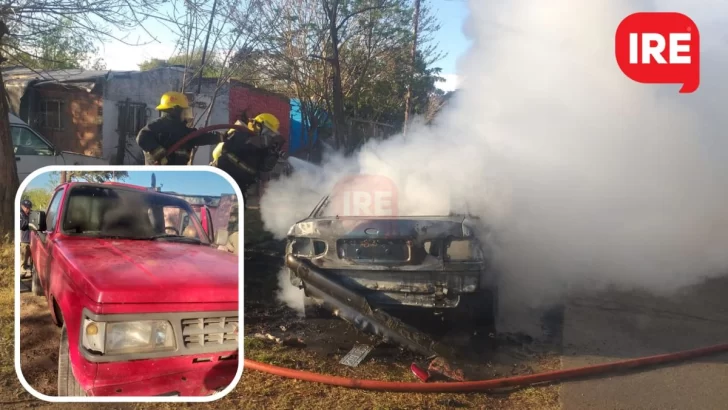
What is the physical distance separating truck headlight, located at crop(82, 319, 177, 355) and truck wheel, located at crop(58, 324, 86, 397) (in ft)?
0.58

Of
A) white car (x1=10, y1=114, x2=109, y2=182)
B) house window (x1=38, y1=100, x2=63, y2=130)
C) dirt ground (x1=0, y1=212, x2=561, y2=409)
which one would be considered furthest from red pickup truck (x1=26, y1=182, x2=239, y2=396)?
house window (x1=38, y1=100, x2=63, y2=130)

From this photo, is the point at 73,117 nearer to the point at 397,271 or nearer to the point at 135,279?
the point at 397,271

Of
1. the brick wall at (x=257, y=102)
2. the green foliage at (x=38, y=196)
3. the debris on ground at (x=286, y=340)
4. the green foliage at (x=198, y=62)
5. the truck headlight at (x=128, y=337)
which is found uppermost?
the green foliage at (x=198, y=62)

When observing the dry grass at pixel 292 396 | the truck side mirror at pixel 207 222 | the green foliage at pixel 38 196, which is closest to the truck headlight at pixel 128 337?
the truck side mirror at pixel 207 222

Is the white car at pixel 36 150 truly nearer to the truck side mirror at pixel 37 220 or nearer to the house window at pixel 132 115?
the house window at pixel 132 115

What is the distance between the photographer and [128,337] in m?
1.61

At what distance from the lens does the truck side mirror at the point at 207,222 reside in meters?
1.70

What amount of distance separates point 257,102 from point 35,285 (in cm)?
631

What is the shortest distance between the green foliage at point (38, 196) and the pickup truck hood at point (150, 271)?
144 millimetres

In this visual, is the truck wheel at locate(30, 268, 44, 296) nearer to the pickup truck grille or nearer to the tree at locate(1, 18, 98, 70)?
the pickup truck grille

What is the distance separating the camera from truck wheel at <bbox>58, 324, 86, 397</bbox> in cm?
173

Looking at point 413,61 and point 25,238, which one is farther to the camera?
point 413,61

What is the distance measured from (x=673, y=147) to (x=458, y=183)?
2.81 metres

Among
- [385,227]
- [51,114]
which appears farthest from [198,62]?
[51,114]
